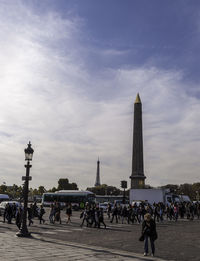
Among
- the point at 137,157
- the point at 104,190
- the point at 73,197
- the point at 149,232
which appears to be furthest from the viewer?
the point at 104,190

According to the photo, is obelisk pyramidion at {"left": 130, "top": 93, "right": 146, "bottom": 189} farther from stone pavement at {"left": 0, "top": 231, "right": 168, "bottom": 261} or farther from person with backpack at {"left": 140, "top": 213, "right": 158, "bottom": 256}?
person with backpack at {"left": 140, "top": 213, "right": 158, "bottom": 256}

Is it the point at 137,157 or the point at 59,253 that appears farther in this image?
the point at 137,157

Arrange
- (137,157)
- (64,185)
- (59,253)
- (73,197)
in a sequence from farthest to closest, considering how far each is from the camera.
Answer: (64,185), (137,157), (73,197), (59,253)

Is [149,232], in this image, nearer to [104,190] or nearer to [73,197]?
[73,197]

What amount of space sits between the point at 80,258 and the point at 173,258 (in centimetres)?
321

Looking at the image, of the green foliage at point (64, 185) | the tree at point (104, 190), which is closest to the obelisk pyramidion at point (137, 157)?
the green foliage at point (64, 185)

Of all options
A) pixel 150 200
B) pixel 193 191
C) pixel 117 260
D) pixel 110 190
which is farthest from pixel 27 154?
pixel 110 190

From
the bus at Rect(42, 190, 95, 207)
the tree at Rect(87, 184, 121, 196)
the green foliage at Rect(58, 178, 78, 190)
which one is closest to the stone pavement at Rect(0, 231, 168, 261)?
the bus at Rect(42, 190, 95, 207)

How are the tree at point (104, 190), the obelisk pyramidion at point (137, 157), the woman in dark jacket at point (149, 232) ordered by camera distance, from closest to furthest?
the woman in dark jacket at point (149, 232) → the obelisk pyramidion at point (137, 157) → the tree at point (104, 190)

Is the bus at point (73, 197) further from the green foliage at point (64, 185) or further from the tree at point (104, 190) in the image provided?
the tree at point (104, 190)

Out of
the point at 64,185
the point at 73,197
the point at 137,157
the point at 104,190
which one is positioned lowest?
the point at 73,197

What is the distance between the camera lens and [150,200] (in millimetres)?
41750

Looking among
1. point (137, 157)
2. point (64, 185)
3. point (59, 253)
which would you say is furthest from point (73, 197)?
point (64, 185)

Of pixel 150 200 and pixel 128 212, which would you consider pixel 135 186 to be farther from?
pixel 128 212
